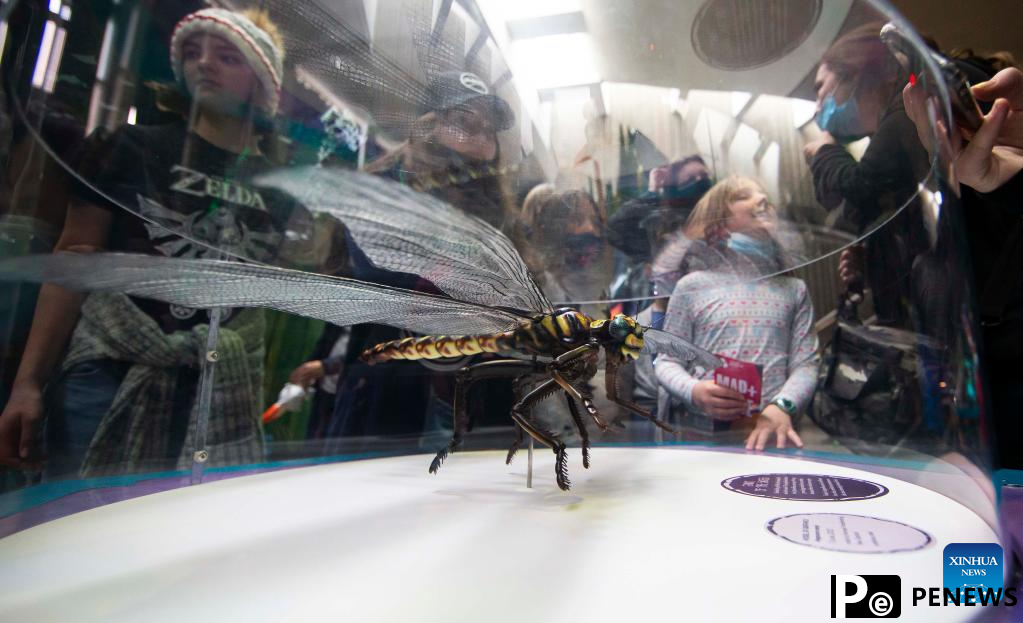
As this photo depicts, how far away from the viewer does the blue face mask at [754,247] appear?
4.28 ft

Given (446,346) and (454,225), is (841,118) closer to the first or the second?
(454,225)

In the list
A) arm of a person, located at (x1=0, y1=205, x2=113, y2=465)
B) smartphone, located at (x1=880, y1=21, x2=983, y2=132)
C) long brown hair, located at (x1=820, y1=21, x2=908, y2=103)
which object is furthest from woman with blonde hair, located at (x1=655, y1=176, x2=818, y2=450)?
arm of a person, located at (x1=0, y1=205, x2=113, y2=465)

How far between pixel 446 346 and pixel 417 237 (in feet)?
0.76

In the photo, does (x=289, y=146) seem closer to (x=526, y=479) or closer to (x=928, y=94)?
(x=526, y=479)

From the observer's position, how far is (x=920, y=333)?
0.85 m

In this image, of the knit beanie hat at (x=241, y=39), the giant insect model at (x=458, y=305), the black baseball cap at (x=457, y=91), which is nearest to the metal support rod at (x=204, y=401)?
the giant insect model at (x=458, y=305)

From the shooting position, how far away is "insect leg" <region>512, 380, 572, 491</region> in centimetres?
86

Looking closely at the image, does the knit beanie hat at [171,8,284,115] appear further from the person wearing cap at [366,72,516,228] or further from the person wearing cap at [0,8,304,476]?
the person wearing cap at [366,72,516,228]

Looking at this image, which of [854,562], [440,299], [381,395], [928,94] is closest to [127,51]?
[440,299]

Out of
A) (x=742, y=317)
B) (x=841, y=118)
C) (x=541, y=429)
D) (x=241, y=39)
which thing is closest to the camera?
(x=241, y=39)

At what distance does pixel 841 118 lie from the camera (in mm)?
1096

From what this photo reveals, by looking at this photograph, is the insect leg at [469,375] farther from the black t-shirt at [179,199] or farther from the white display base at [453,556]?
the black t-shirt at [179,199]

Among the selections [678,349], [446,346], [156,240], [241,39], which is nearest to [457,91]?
[241,39]

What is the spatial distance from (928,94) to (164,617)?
4.16ft
